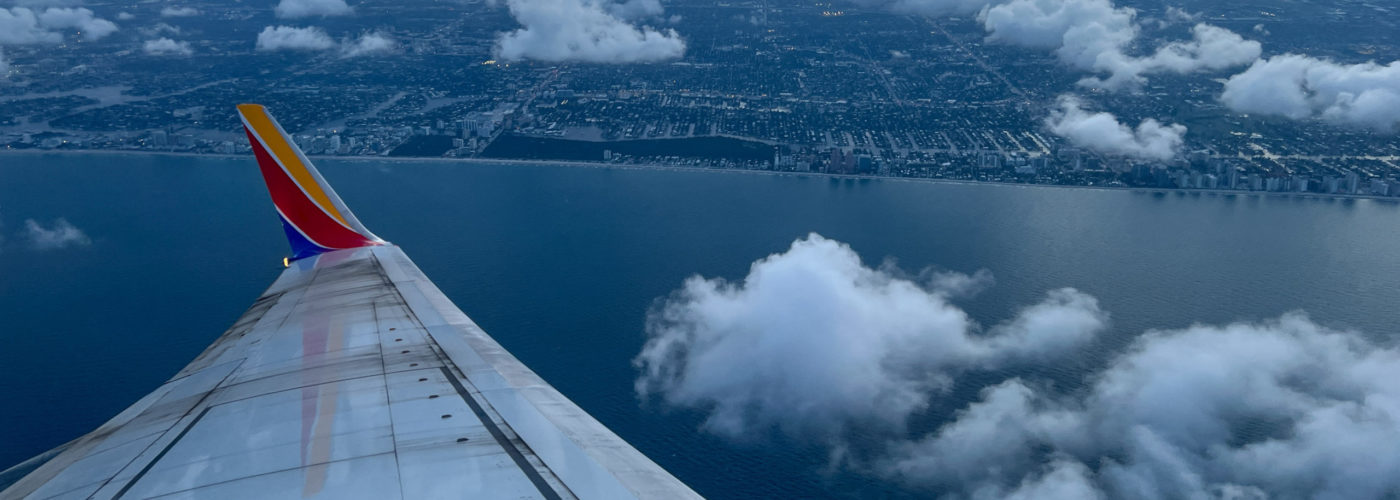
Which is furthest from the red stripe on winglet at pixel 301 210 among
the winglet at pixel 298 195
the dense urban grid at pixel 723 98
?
the dense urban grid at pixel 723 98

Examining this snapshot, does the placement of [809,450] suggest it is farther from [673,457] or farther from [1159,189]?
[1159,189]

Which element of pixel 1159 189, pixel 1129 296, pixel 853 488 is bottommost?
pixel 853 488

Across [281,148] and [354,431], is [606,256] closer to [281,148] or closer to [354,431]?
[281,148]

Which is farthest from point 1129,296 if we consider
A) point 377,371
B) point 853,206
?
point 377,371

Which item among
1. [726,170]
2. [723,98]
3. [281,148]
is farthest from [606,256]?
[723,98]

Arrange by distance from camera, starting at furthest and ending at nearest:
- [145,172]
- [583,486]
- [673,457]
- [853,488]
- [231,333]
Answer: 1. [145,172]
2. [673,457]
3. [853,488]
4. [231,333]
5. [583,486]

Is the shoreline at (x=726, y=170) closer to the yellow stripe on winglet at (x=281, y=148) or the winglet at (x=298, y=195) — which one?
the winglet at (x=298, y=195)

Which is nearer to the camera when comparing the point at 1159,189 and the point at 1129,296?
the point at 1129,296

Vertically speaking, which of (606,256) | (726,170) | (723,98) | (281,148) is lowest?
(606,256)
